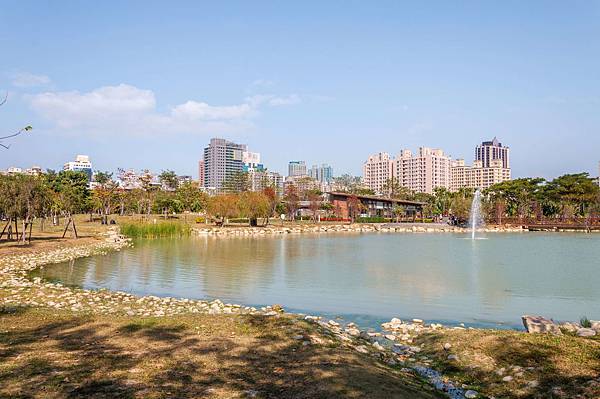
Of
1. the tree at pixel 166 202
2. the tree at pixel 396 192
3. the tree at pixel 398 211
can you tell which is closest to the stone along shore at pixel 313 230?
the tree at pixel 166 202

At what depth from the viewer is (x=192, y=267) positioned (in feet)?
82.0

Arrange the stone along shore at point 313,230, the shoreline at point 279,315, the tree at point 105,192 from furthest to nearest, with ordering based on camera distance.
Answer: the tree at point 105,192 → the stone along shore at point 313,230 → the shoreline at point 279,315

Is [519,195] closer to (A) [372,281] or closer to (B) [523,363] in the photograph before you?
(A) [372,281]

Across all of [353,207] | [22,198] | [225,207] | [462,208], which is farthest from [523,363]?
[353,207]

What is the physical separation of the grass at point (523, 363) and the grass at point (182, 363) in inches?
48.1

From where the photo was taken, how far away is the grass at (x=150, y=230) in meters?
46.2

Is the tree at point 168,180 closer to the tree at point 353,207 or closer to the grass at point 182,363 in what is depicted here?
the tree at point 353,207

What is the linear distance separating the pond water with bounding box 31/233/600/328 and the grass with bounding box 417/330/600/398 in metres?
3.76

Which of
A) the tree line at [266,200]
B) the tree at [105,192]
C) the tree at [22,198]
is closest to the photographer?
the tree at [22,198]

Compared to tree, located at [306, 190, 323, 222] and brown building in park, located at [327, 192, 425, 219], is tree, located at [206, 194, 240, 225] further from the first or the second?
brown building in park, located at [327, 192, 425, 219]

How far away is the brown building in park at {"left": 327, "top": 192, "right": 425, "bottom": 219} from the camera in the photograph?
91.2m

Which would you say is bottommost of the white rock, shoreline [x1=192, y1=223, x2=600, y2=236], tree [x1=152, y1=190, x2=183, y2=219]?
the white rock

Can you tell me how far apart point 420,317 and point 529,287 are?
7951mm

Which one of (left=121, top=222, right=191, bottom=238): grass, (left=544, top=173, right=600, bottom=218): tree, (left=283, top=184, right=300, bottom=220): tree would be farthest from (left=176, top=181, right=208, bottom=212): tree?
(left=544, top=173, right=600, bottom=218): tree
